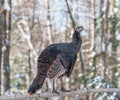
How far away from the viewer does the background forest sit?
35.1 feet

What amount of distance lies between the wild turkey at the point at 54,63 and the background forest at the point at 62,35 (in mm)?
830

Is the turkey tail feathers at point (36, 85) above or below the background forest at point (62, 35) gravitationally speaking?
below

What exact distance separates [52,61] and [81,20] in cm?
1356

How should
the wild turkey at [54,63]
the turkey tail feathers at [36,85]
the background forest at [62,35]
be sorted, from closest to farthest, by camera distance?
the turkey tail feathers at [36,85], the wild turkey at [54,63], the background forest at [62,35]

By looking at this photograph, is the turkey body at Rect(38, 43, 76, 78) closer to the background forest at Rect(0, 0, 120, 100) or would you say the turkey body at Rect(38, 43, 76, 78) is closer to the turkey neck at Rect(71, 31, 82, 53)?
the turkey neck at Rect(71, 31, 82, 53)

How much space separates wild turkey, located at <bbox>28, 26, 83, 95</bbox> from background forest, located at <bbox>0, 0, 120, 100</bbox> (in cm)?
83

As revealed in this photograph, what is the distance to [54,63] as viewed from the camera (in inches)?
208

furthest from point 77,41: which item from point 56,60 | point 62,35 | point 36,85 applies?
point 62,35

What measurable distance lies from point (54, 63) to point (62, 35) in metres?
14.3

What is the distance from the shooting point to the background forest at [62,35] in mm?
10703

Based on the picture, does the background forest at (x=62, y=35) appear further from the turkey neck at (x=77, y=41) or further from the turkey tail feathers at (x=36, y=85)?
the turkey tail feathers at (x=36, y=85)

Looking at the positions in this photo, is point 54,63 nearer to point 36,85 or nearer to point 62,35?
point 36,85

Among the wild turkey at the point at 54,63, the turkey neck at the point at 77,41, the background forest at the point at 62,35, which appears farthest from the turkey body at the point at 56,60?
the background forest at the point at 62,35

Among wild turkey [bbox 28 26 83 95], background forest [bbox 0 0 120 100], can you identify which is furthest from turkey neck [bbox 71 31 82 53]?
background forest [bbox 0 0 120 100]
